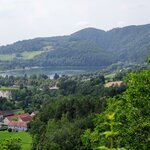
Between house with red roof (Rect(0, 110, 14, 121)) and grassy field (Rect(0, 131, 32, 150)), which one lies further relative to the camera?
house with red roof (Rect(0, 110, 14, 121))

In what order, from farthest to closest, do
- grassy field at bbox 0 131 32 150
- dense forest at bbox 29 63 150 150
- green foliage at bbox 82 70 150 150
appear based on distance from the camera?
1. grassy field at bbox 0 131 32 150
2. green foliage at bbox 82 70 150 150
3. dense forest at bbox 29 63 150 150

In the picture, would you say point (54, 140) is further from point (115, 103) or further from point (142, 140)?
point (142, 140)

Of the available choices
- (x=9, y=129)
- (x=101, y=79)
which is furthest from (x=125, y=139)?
(x=101, y=79)

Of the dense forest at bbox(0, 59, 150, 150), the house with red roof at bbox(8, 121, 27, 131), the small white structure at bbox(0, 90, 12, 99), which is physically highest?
the dense forest at bbox(0, 59, 150, 150)

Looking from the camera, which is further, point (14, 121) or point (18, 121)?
point (14, 121)

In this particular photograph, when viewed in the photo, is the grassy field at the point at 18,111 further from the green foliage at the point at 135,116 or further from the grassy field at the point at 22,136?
the green foliage at the point at 135,116

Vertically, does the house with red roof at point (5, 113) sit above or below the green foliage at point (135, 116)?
below

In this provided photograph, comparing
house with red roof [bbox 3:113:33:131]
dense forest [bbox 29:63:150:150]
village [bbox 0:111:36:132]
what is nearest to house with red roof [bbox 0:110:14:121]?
village [bbox 0:111:36:132]

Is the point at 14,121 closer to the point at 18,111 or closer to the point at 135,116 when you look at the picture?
the point at 18,111

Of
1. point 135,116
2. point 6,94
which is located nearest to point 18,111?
point 6,94

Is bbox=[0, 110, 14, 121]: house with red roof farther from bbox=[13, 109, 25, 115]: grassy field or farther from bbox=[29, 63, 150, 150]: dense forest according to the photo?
bbox=[29, 63, 150, 150]: dense forest

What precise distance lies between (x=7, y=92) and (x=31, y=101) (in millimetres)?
18398

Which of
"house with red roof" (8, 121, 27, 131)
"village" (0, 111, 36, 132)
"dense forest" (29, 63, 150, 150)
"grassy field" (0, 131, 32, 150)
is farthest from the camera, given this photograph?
"village" (0, 111, 36, 132)

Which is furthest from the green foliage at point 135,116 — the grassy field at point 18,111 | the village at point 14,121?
the grassy field at point 18,111
